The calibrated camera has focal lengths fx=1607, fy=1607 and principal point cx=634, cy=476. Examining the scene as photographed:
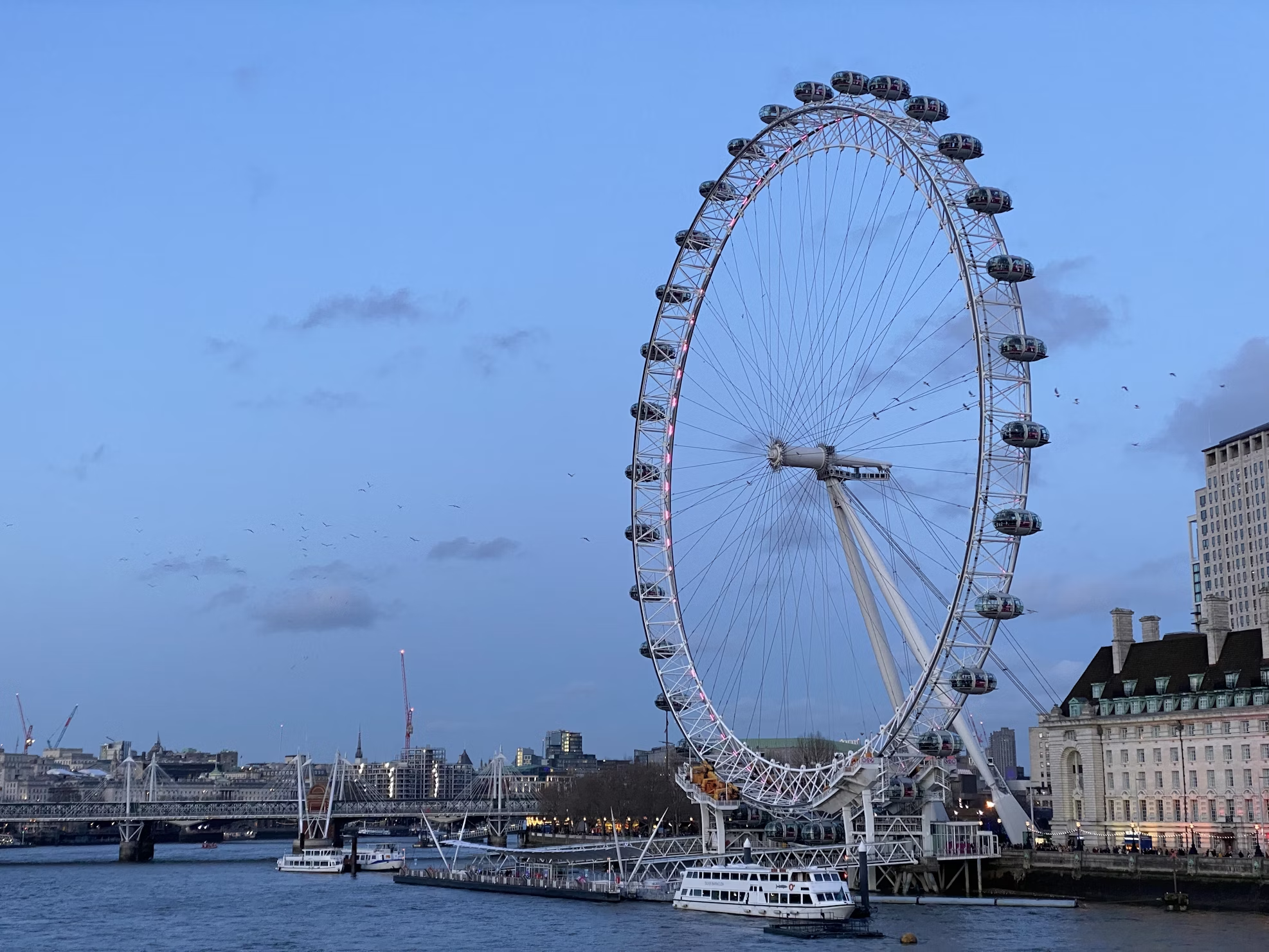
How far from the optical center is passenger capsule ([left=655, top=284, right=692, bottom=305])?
92812 mm

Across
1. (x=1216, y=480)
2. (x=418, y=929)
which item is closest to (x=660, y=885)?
(x=418, y=929)

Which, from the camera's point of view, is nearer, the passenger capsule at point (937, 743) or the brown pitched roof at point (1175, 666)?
the passenger capsule at point (937, 743)

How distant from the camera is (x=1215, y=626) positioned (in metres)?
85.8

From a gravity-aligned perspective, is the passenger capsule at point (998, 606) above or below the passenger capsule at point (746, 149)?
below

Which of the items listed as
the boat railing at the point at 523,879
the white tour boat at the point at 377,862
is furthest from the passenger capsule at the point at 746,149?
the white tour boat at the point at 377,862

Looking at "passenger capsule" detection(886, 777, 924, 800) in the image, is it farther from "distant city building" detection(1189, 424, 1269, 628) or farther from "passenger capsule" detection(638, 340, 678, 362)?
"distant city building" detection(1189, 424, 1269, 628)

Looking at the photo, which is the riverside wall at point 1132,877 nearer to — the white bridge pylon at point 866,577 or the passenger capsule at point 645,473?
the white bridge pylon at point 866,577

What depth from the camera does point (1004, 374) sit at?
72.8 m

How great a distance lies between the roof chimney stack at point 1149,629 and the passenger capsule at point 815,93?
36.1m

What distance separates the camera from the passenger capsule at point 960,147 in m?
73.4

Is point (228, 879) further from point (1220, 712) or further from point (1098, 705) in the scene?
point (1220, 712)

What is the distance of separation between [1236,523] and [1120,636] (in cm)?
10003

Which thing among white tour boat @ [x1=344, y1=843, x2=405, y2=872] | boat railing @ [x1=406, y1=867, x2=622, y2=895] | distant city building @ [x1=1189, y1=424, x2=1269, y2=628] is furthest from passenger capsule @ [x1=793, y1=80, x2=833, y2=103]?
distant city building @ [x1=1189, y1=424, x2=1269, y2=628]

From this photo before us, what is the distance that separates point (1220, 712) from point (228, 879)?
8405cm
